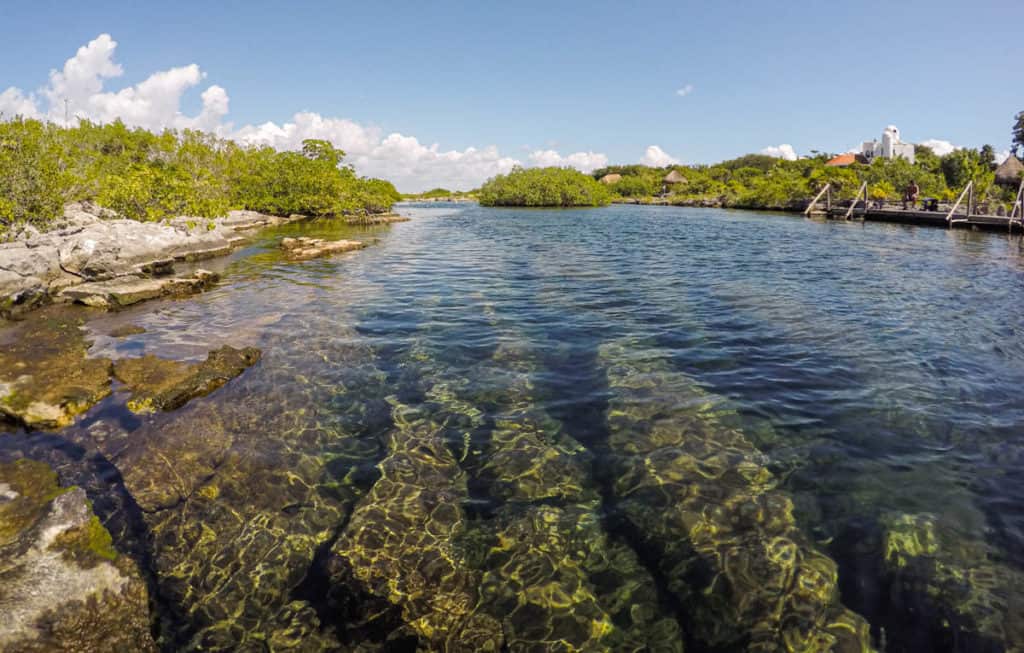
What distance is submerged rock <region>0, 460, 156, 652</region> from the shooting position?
12.7 feet

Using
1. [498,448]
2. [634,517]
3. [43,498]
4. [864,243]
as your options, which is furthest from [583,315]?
[864,243]

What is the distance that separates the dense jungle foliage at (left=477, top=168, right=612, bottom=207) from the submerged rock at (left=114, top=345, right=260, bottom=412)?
104 meters

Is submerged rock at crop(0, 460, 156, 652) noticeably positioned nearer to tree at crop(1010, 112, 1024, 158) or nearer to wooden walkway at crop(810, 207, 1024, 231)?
wooden walkway at crop(810, 207, 1024, 231)

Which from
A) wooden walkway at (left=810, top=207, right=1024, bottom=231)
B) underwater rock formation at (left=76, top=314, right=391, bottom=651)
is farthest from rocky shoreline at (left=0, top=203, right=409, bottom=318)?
wooden walkway at (left=810, top=207, right=1024, bottom=231)

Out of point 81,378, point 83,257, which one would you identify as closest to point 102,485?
point 81,378

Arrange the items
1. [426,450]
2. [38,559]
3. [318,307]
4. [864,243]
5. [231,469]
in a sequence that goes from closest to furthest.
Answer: [38,559]
[231,469]
[426,450]
[318,307]
[864,243]

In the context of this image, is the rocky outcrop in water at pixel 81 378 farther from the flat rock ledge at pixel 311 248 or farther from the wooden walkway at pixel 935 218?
the wooden walkway at pixel 935 218

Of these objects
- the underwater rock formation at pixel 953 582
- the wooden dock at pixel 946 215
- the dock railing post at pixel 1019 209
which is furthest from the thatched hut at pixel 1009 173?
the underwater rock formation at pixel 953 582

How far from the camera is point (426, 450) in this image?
6.89 m

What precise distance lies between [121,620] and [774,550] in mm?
6132

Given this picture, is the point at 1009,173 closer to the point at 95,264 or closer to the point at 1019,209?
the point at 1019,209

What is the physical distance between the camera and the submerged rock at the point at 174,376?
820cm

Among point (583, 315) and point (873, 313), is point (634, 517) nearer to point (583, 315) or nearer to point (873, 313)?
point (583, 315)

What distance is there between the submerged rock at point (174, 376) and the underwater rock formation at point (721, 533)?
23.7ft
